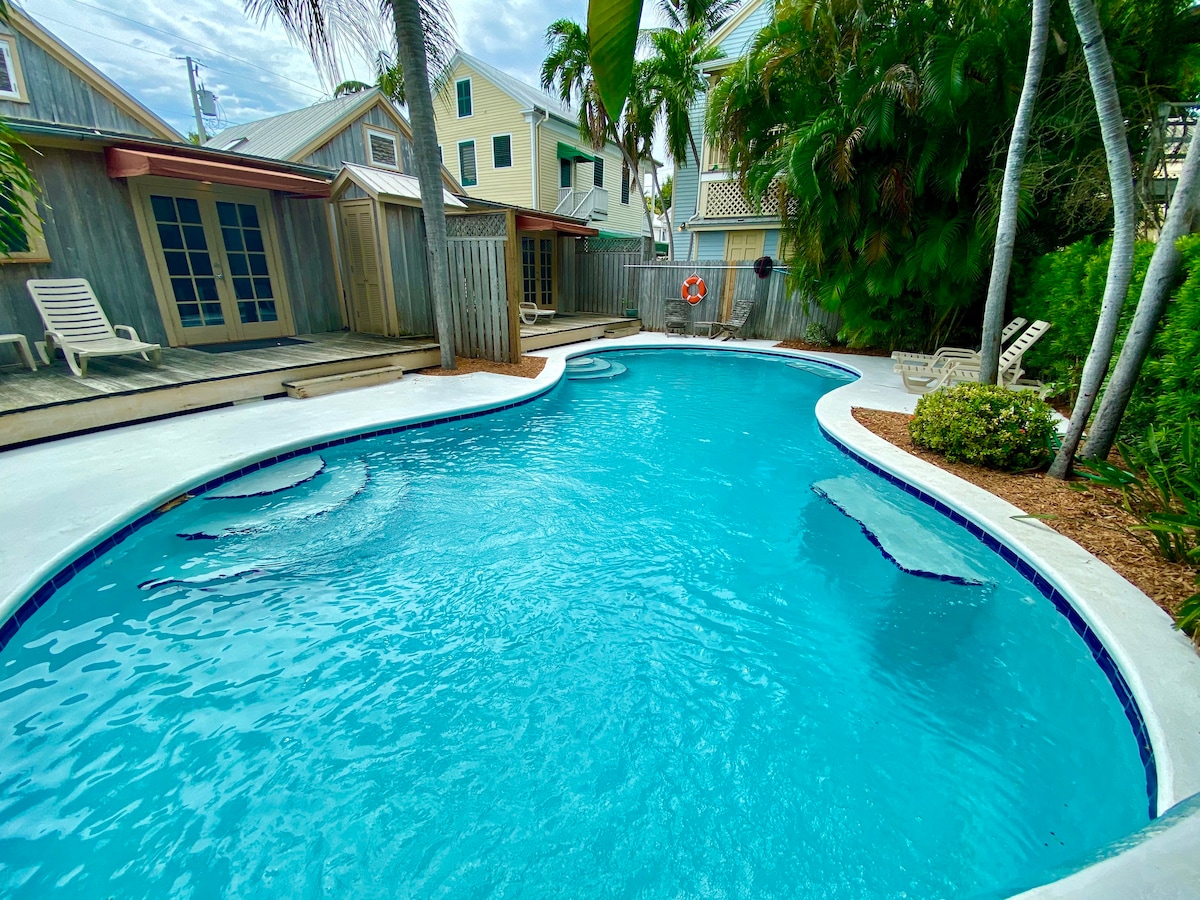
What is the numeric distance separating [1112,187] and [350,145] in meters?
12.1

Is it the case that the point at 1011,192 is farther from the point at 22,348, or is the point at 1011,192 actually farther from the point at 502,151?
the point at 502,151

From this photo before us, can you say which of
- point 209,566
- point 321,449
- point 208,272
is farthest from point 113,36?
point 209,566

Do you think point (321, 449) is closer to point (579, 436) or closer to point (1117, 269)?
point (579, 436)

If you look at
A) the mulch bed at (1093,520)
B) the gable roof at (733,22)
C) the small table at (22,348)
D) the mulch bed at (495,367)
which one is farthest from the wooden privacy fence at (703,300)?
the small table at (22,348)

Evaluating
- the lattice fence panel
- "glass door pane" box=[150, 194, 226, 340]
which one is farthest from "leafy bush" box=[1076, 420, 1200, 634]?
"glass door pane" box=[150, 194, 226, 340]

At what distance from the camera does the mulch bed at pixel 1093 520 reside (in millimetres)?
3223

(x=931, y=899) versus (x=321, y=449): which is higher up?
(x=321, y=449)

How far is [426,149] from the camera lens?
7.50m

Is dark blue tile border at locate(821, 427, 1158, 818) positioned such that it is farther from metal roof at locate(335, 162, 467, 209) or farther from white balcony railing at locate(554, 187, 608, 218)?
white balcony railing at locate(554, 187, 608, 218)

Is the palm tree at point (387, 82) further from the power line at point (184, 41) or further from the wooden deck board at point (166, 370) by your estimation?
the wooden deck board at point (166, 370)

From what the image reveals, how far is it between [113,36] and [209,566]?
34.6 meters

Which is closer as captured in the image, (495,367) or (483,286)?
(483,286)

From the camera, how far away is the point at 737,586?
377 cm

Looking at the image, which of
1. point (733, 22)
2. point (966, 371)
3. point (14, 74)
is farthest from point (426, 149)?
point (733, 22)
